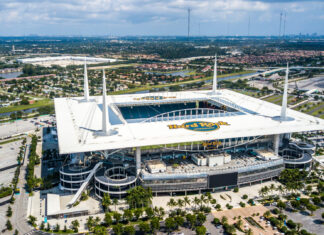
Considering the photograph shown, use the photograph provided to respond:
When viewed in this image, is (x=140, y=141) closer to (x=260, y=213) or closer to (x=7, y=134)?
(x=260, y=213)

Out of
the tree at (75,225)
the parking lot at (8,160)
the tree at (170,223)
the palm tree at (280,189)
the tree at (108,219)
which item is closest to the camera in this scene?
the tree at (170,223)

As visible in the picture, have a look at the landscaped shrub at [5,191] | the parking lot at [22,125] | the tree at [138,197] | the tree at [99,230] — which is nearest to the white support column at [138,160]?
the tree at [138,197]

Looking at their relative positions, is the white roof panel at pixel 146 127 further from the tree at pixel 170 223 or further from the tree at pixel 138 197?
the tree at pixel 170 223

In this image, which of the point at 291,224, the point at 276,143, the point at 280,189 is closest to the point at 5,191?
the point at 291,224

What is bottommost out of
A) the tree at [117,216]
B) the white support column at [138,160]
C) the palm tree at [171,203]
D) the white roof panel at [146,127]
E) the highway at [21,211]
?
the highway at [21,211]

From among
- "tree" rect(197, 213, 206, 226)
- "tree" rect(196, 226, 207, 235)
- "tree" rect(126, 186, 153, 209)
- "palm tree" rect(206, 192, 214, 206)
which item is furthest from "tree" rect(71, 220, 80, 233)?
"palm tree" rect(206, 192, 214, 206)

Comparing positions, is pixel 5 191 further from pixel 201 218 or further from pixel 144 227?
pixel 201 218

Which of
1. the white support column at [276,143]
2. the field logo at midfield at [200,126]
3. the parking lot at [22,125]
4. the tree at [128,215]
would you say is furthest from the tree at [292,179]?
the parking lot at [22,125]

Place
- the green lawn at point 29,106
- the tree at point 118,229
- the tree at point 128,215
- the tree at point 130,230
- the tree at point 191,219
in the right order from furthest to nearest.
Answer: the green lawn at point 29,106, the tree at point 128,215, the tree at point 191,219, the tree at point 118,229, the tree at point 130,230

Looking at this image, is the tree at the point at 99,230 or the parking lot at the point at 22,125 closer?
the tree at the point at 99,230

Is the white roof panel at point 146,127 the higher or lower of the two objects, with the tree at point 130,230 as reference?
higher

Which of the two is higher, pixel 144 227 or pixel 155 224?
pixel 155 224
